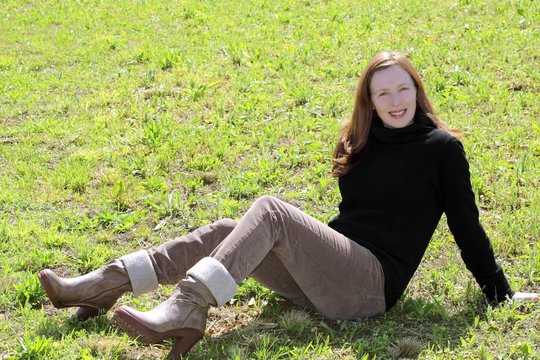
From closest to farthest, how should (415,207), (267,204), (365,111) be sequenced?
1. (267,204)
2. (415,207)
3. (365,111)

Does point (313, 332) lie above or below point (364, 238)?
below

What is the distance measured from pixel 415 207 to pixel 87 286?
1.91 m

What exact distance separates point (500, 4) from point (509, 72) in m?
2.88

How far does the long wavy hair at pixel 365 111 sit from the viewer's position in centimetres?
462

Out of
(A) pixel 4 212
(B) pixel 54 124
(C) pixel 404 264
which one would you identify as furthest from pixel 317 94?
(C) pixel 404 264

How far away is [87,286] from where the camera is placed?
4355mm

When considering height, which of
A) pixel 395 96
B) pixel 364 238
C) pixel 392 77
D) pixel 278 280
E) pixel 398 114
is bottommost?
pixel 278 280

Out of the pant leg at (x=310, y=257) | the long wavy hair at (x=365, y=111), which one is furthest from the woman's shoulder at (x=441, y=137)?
the pant leg at (x=310, y=257)

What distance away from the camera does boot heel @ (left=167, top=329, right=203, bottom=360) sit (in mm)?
3982

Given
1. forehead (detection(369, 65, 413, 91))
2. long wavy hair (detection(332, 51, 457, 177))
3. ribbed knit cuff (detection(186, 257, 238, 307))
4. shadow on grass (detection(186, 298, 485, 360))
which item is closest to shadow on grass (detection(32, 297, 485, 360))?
shadow on grass (detection(186, 298, 485, 360))

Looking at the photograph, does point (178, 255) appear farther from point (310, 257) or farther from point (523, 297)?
point (523, 297)

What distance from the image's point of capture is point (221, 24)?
1105 centimetres

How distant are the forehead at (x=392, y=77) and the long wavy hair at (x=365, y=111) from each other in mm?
24

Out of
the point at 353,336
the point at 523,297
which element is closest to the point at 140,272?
the point at 353,336
